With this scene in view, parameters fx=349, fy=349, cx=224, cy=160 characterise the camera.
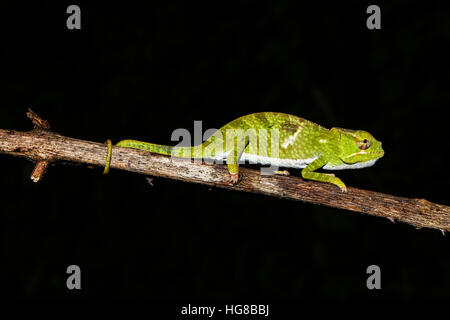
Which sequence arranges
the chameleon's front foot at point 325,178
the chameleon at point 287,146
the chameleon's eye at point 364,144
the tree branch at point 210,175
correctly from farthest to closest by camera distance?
the chameleon's eye at point 364,144, the chameleon at point 287,146, the chameleon's front foot at point 325,178, the tree branch at point 210,175

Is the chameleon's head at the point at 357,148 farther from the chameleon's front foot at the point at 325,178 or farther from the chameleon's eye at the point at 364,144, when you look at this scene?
the chameleon's front foot at the point at 325,178

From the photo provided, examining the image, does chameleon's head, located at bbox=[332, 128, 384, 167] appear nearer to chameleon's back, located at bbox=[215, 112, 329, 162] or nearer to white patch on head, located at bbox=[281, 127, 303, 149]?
chameleon's back, located at bbox=[215, 112, 329, 162]

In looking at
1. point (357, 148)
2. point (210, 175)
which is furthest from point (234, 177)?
point (357, 148)

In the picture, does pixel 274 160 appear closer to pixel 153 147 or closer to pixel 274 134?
pixel 274 134

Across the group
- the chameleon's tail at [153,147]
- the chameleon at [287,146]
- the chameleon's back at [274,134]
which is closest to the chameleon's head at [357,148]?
the chameleon at [287,146]

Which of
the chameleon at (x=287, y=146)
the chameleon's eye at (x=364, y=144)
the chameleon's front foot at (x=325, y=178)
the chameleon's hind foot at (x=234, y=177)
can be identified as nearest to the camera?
the chameleon's hind foot at (x=234, y=177)
